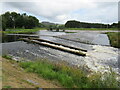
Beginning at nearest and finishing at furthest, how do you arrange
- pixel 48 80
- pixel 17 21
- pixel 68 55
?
pixel 48 80, pixel 68 55, pixel 17 21

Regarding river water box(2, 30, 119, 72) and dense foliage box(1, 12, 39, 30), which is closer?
river water box(2, 30, 119, 72)

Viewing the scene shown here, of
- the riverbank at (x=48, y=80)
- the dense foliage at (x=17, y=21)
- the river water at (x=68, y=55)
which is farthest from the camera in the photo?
the dense foliage at (x=17, y=21)

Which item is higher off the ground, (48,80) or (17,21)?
(17,21)

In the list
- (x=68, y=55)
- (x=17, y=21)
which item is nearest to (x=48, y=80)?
(x=68, y=55)

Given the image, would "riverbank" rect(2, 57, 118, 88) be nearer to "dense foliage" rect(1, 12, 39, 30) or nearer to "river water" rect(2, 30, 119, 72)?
"river water" rect(2, 30, 119, 72)

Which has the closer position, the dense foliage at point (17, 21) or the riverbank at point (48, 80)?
the riverbank at point (48, 80)

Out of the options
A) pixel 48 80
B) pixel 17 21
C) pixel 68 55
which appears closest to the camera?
pixel 48 80

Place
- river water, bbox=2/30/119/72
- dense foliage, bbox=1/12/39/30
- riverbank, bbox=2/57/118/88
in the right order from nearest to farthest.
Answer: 1. riverbank, bbox=2/57/118/88
2. river water, bbox=2/30/119/72
3. dense foliage, bbox=1/12/39/30

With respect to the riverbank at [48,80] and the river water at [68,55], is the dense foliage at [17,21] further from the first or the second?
the riverbank at [48,80]

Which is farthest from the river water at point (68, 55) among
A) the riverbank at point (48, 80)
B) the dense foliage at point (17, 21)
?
the dense foliage at point (17, 21)

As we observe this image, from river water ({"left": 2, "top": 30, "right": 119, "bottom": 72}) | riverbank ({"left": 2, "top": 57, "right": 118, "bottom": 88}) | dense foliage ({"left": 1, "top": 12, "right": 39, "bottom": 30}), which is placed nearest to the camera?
riverbank ({"left": 2, "top": 57, "right": 118, "bottom": 88})

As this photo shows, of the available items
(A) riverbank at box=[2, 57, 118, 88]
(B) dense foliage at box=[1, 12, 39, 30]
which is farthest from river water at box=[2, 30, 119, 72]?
(B) dense foliage at box=[1, 12, 39, 30]

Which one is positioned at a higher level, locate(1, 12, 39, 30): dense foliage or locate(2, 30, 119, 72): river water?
locate(1, 12, 39, 30): dense foliage

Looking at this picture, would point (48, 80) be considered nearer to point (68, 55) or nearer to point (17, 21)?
point (68, 55)
